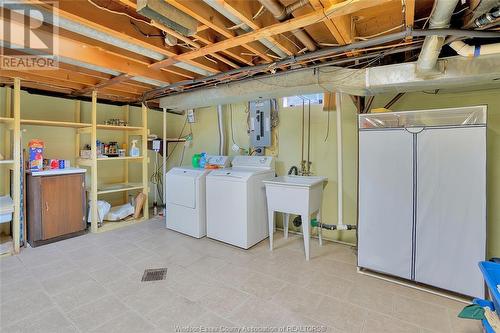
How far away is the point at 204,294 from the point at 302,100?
9.60 ft

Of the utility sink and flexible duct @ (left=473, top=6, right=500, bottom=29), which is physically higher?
flexible duct @ (left=473, top=6, right=500, bottom=29)

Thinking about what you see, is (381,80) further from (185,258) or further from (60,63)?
(60,63)

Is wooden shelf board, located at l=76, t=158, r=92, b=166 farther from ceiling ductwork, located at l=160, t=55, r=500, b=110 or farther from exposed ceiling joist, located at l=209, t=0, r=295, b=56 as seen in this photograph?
exposed ceiling joist, located at l=209, t=0, r=295, b=56

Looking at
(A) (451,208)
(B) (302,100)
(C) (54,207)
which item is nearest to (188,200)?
(C) (54,207)

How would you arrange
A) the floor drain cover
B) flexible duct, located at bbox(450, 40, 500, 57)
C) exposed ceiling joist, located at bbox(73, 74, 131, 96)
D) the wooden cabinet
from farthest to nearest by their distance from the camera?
the wooden cabinet
exposed ceiling joist, located at bbox(73, 74, 131, 96)
the floor drain cover
flexible duct, located at bbox(450, 40, 500, 57)

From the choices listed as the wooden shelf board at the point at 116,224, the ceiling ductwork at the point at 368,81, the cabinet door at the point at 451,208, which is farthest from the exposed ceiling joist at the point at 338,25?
the wooden shelf board at the point at 116,224

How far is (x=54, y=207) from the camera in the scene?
348cm

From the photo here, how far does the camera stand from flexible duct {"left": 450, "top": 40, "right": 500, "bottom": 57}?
6.17 feet

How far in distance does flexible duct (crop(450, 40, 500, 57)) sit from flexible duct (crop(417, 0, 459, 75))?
7.4 inches

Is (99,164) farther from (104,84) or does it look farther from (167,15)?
(167,15)

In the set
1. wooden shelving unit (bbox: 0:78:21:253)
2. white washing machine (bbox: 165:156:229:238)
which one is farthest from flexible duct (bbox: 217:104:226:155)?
wooden shelving unit (bbox: 0:78:21:253)

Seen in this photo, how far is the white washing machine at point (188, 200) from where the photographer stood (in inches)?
145

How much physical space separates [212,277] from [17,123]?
10.2 ft

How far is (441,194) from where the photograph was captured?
7.50ft
